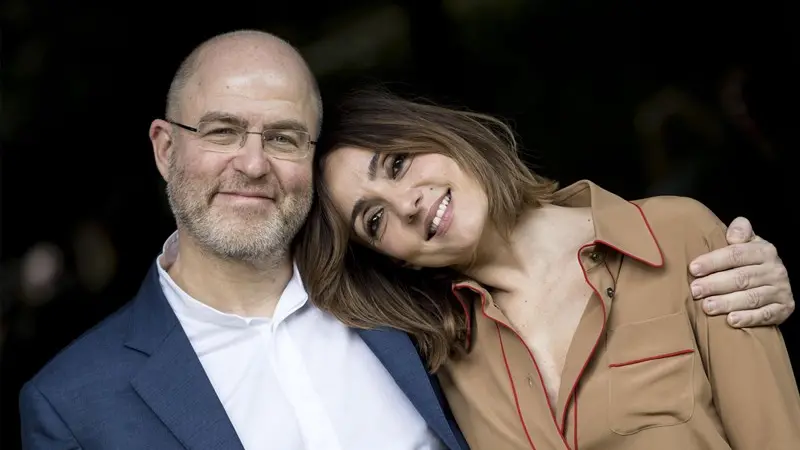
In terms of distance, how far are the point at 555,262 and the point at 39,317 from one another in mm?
2102

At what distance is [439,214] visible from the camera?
96.0 inches

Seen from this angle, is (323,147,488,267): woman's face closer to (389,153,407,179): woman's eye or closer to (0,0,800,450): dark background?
(389,153,407,179): woman's eye

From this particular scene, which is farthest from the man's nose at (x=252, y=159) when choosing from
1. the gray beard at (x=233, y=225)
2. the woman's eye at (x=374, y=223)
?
the woman's eye at (x=374, y=223)

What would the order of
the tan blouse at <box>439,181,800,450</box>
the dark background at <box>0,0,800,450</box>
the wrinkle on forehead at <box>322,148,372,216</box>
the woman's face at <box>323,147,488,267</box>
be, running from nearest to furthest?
the tan blouse at <box>439,181,800,450</box> → the woman's face at <box>323,147,488,267</box> → the wrinkle on forehead at <box>322,148,372,216</box> → the dark background at <box>0,0,800,450</box>

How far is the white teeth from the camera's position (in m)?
2.44

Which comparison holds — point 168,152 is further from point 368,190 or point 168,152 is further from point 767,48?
point 767,48

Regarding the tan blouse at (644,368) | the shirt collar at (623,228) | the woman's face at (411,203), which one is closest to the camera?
the tan blouse at (644,368)

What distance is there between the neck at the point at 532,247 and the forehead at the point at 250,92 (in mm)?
588

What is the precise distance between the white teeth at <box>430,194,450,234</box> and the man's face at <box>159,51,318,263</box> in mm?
356

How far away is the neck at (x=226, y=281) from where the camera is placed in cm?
256

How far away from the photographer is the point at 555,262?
2.47m

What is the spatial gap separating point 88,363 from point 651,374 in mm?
1353

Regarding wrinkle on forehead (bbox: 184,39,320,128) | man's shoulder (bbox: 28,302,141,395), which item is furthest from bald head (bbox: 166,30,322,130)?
man's shoulder (bbox: 28,302,141,395)

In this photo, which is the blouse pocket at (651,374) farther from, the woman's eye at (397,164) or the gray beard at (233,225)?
the gray beard at (233,225)
